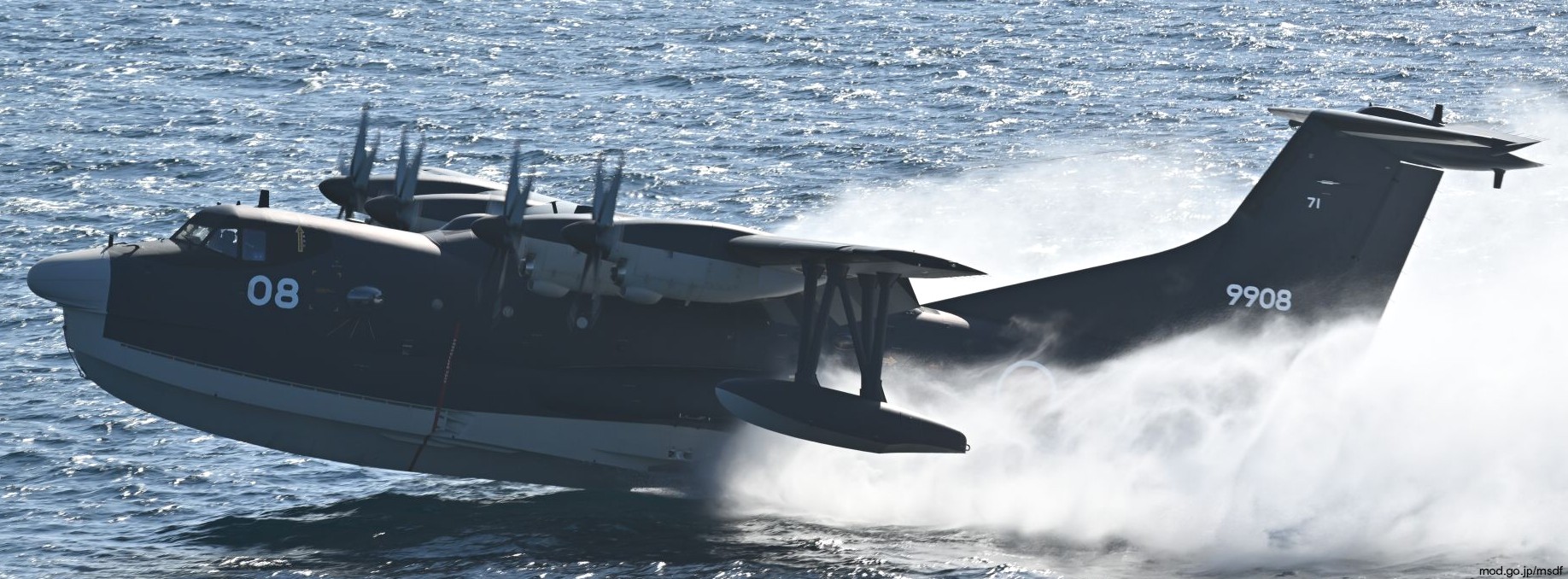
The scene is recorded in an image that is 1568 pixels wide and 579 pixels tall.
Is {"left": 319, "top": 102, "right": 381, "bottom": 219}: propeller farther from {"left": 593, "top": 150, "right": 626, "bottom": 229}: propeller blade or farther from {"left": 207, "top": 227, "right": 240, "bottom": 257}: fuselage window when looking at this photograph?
{"left": 593, "top": 150, "right": 626, "bottom": 229}: propeller blade

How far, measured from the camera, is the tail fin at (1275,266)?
101 feet

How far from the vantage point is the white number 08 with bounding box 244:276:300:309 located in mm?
27859

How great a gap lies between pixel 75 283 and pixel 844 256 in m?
12.8

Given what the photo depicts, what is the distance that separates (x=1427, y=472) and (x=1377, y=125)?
20.0 ft

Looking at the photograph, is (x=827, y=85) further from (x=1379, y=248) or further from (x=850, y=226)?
(x=1379, y=248)

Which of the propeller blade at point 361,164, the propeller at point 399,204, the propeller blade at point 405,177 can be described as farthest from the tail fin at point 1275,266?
the propeller blade at point 361,164

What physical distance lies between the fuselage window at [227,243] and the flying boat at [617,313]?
3 centimetres

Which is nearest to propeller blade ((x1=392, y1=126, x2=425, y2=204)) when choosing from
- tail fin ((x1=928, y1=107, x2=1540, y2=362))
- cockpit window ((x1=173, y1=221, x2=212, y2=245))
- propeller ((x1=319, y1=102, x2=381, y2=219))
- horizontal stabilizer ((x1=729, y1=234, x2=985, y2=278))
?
propeller ((x1=319, y1=102, x2=381, y2=219))

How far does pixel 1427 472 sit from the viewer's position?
28.8 meters

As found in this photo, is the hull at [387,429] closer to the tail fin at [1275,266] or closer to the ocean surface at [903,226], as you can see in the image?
the ocean surface at [903,226]

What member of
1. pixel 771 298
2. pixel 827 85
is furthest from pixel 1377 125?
pixel 827 85

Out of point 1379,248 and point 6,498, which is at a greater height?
point 1379,248

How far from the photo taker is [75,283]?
27.5m

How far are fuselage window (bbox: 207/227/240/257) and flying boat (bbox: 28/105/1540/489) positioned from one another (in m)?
0.03
